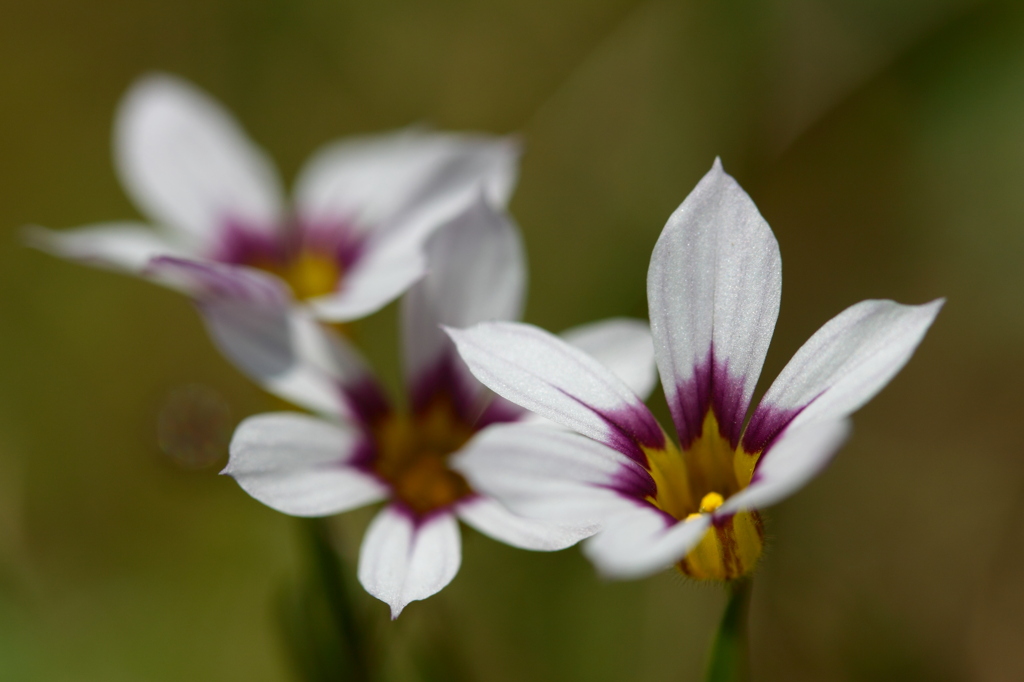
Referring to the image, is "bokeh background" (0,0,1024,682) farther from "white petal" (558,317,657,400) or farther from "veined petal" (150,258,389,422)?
"white petal" (558,317,657,400)

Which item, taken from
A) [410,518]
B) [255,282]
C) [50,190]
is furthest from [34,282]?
[410,518]

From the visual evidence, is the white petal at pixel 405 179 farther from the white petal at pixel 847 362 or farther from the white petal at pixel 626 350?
the white petal at pixel 847 362

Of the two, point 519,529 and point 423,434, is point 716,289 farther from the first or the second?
point 423,434

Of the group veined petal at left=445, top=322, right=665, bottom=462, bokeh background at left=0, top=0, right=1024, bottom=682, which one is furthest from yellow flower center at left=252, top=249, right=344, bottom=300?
veined petal at left=445, top=322, right=665, bottom=462

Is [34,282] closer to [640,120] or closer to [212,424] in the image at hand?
[212,424]

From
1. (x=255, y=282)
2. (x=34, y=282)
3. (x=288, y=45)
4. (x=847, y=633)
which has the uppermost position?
(x=288, y=45)
